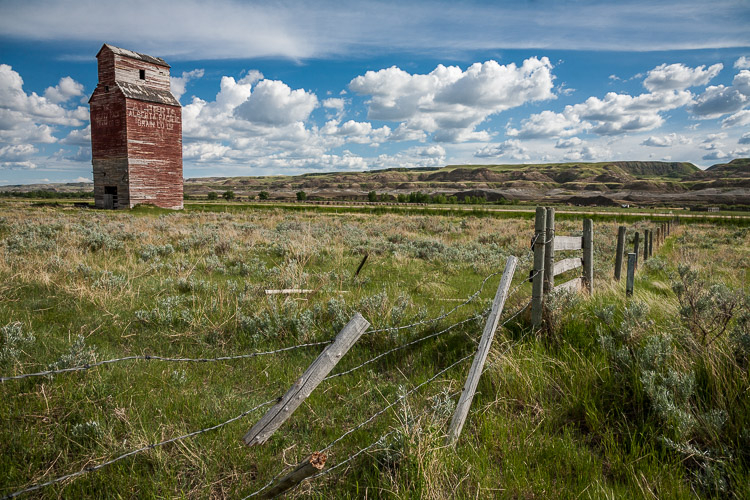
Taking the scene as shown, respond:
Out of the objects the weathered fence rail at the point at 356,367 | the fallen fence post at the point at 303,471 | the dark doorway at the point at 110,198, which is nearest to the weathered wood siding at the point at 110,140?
the dark doorway at the point at 110,198

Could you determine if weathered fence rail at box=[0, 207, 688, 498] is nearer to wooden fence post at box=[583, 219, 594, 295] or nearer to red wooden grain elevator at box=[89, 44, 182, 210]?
wooden fence post at box=[583, 219, 594, 295]

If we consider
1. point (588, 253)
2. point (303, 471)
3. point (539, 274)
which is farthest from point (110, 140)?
point (303, 471)

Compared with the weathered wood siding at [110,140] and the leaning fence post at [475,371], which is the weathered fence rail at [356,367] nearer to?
the leaning fence post at [475,371]

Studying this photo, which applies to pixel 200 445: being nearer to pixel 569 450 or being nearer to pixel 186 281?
pixel 569 450

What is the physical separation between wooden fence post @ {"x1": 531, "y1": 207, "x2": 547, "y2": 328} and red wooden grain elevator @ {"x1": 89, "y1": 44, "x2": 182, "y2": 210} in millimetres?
35414

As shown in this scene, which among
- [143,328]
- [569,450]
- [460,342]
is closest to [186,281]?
[143,328]

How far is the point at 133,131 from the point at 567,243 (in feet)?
117

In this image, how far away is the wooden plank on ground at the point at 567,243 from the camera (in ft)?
21.3

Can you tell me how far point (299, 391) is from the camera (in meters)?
2.73

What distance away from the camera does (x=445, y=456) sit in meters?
3.00

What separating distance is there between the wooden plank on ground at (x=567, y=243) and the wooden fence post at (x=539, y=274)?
27.5 inches

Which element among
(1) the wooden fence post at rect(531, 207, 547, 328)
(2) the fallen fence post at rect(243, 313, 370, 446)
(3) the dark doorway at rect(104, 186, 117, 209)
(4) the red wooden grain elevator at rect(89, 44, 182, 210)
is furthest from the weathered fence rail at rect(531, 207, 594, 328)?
(3) the dark doorway at rect(104, 186, 117, 209)

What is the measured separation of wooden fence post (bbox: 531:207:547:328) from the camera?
18.2 ft

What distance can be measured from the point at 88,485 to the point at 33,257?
10.4 m
